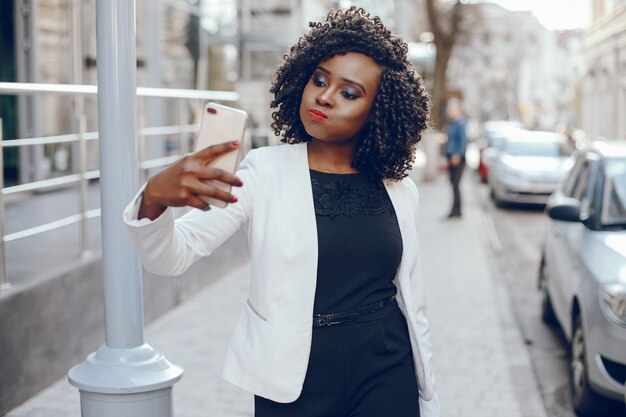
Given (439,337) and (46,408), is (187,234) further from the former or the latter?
(439,337)

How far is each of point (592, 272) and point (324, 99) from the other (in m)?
3.10

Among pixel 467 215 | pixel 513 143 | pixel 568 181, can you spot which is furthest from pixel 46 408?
pixel 513 143

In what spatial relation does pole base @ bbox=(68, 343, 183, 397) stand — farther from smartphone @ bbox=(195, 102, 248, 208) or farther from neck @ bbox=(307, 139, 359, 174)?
smartphone @ bbox=(195, 102, 248, 208)

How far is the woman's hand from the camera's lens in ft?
6.59

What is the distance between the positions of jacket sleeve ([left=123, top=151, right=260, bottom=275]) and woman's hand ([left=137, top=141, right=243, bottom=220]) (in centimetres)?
8

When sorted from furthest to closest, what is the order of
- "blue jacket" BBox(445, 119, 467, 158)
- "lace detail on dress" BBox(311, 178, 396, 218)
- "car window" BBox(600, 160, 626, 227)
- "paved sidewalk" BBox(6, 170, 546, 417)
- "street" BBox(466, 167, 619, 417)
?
1. "blue jacket" BBox(445, 119, 467, 158)
2. "street" BBox(466, 167, 619, 417)
3. "car window" BBox(600, 160, 626, 227)
4. "paved sidewalk" BBox(6, 170, 546, 417)
5. "lace detail on dress" BBox(311, 178, 396, 218)

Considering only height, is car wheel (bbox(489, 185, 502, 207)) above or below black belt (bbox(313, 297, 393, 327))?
below

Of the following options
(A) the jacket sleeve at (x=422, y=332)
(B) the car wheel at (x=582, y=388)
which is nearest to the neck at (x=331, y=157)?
(A) the jacket sleeve at (x=422, y=332)

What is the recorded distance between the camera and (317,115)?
2.60 metres

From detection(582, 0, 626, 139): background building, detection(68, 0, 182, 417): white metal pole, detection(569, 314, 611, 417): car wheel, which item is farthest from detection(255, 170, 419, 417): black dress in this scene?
detection(582, 0, 626, 139): background building

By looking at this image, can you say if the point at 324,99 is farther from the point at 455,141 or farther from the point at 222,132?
the point at 455,141

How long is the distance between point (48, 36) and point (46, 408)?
7.03m

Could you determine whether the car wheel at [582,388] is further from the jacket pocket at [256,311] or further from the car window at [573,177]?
the jacket pocket at [256,311]

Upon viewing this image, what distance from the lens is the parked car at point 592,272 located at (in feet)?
15.7
